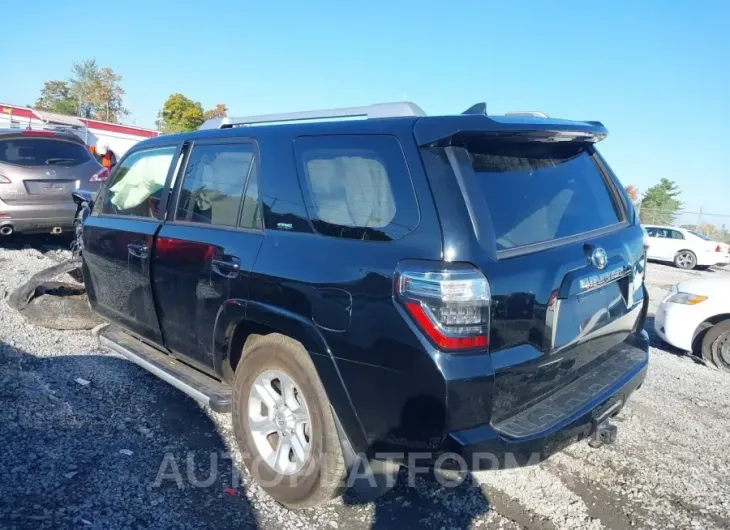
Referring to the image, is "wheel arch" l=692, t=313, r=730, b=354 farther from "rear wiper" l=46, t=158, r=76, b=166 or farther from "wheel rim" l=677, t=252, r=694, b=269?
"wheel rim" l=677, t=252, r=694, b=269

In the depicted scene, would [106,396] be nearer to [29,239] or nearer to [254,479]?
[254,479]

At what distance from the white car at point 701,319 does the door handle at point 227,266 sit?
5.05 m

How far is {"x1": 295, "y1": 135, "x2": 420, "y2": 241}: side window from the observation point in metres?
2.33

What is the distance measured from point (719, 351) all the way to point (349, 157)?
5.06 metres

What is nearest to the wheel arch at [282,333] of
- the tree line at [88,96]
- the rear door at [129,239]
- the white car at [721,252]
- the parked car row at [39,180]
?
the rear door at [129,239]

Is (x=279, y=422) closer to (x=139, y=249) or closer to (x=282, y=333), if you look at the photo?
(x=282, y=333)

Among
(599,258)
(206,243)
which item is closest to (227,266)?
(206,243)

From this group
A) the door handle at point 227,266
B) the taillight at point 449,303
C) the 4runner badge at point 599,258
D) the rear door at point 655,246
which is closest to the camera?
the taillight at point 449,303

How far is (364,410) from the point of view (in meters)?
2.33

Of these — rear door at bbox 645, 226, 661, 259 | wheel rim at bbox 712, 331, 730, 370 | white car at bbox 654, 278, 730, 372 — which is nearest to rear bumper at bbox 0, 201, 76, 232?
white car at bbox 654, 278, 730, 372

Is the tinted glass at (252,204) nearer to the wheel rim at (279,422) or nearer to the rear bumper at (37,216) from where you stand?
the wheel rim at (279,422)

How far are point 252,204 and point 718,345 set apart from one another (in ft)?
17.0

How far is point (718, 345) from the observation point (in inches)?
222

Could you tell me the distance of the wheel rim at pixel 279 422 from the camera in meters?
2.71
